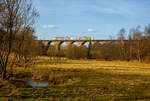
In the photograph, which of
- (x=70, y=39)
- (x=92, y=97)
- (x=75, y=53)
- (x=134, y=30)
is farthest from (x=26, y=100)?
(x=70, y=39)

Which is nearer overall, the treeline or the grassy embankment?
the grassy embankment

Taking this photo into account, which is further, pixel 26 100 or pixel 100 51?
pixel 100 51

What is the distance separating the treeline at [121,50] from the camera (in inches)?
1806

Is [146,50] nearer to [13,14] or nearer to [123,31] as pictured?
[123,31]

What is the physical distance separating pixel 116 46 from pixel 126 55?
7.11 meters

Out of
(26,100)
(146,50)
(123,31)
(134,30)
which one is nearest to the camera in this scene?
(26,100)

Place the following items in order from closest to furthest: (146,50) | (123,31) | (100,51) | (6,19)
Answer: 1. (6,19)
2. (146,50)
3. (123,31)
4. (100,51)

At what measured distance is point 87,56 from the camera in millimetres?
60625

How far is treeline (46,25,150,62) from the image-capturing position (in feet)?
151

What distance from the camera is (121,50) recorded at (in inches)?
2127

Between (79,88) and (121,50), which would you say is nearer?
(79,88)

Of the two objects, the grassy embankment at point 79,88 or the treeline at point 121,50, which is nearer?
the grassy embankment at point 79,88

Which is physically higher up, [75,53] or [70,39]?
[70,39]

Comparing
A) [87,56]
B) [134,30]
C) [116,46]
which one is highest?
[134,30]
